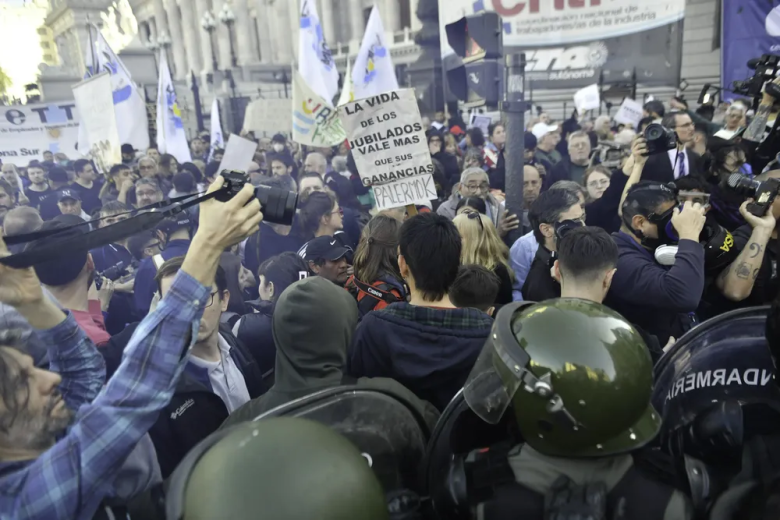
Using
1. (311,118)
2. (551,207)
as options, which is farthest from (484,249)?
(311,118)

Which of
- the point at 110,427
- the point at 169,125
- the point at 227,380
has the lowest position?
the point at 227,380

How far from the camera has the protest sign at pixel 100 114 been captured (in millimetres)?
6953

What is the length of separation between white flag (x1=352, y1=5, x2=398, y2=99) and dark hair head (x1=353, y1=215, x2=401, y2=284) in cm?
607

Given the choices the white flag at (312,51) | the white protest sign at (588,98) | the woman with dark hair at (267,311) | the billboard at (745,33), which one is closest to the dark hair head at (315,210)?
the woman with dark hair at (267,311)

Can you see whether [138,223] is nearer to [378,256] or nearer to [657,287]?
[378,256]

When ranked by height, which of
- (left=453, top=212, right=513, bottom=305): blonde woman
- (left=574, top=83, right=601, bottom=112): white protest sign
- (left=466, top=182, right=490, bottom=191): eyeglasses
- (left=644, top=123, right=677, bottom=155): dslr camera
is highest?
(left=574, top=83, right=601, bottom=112): white protest sign

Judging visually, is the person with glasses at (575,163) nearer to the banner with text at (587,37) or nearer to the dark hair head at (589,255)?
the dark hair head at (589,255)

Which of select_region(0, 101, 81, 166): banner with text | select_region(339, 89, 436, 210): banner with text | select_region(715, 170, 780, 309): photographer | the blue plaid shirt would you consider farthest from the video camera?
select_region(0, 101, 81, 166): banner with text

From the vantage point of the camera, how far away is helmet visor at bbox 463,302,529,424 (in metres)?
1.28

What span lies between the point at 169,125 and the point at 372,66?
12.0ft

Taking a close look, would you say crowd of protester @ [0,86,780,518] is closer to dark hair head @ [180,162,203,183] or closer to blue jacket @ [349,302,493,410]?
blue jacket @ [349,302,493,410]

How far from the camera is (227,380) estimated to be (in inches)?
90.8

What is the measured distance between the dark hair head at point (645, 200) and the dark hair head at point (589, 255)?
62 centimetres

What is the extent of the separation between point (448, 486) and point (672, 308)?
1.66 metres
